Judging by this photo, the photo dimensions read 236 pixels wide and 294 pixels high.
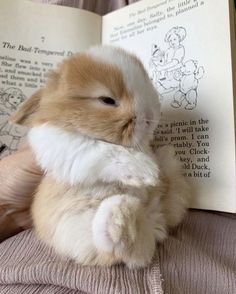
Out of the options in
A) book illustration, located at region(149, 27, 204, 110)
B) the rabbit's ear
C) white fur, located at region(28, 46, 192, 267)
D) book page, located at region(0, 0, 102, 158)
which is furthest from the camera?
book page, located at region(0, 0, 102, 158)

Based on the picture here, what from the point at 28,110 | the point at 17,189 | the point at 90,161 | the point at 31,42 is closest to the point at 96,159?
the point at 90,161

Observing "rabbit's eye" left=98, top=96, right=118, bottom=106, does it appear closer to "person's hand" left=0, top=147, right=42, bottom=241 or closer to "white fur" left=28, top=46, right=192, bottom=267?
"white fur" left=28, top=46, right=192, bottom=267

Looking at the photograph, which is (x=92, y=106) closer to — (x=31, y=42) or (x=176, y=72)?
(x=176, y=72)

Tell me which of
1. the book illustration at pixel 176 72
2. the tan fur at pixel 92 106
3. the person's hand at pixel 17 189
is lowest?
the person's hand at pixel 17 189

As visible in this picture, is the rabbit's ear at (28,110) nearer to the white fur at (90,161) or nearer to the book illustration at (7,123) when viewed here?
the white fur at (90,161)

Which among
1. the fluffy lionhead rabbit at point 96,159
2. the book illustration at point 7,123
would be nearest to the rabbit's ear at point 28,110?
the fluffy lionhead rabbit at point 96,159

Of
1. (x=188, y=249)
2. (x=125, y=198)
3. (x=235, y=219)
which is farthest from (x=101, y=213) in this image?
(x=235, y=219)

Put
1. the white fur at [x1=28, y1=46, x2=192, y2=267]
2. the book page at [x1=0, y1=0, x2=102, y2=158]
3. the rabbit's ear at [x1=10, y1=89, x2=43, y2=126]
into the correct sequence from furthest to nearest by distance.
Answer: the book page at [x1=0, y1=0, x2=102, y2=158]
the rabbit's ear at [x1=10, y1=89, x2=43, y2=126]
the white fur at [x1=28, y1=46, x2=192, y2=267]

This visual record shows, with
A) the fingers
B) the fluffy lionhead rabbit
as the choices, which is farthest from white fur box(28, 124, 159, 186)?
the fingers
